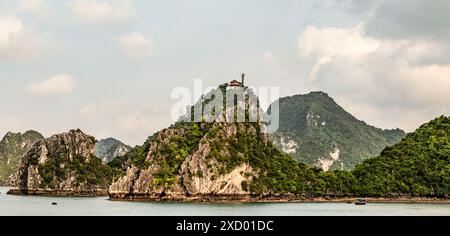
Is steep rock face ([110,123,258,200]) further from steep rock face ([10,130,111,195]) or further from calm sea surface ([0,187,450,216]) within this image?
steep rock face ([10,130,111,195])

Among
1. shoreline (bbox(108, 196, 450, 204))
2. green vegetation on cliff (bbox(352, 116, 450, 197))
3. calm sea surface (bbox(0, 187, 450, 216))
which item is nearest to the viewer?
calm sea surface (bbox(0, 187, 450, 216))

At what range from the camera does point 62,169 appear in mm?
125000

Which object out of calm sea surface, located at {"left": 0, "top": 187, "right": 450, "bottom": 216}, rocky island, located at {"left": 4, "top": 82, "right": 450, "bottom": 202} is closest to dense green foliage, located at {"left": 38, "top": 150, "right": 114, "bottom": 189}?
rocky island, located at {"left": 4, "top": 82, "right": 450, "bottom": 202}

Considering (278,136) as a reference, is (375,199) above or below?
below

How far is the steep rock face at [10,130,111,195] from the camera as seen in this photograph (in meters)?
123

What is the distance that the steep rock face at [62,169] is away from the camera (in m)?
123

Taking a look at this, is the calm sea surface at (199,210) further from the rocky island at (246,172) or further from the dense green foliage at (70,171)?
the dense green foliage at (70,171)

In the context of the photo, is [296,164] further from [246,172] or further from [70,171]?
[70,171]

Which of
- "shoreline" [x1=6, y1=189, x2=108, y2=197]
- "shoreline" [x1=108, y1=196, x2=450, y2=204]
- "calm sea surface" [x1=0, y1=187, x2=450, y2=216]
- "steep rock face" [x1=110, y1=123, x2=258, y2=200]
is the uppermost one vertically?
"steep rock face" [x1=110, y1=123, x2=258, y2=200]

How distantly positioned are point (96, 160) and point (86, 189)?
36.6ft

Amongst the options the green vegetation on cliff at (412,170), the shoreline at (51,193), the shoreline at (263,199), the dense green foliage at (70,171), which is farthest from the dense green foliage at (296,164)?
the dense green foliage at (70,171)
